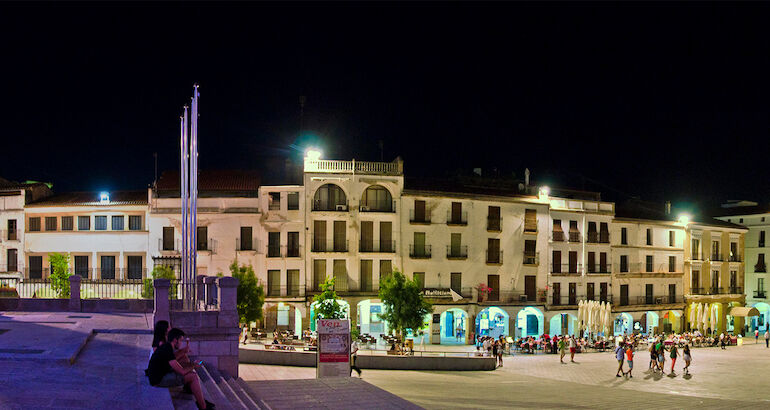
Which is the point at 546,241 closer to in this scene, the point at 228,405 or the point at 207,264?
the point at 207,264

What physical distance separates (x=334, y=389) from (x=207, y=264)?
2677 centimetres

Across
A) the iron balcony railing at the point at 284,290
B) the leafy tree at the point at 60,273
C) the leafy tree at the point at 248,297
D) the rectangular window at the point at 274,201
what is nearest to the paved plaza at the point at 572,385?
the leafy tree at the point at 248,297

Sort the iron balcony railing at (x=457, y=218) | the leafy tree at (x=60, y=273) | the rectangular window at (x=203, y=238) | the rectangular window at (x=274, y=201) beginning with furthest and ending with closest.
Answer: the iron balcony railing at (x=457, y=218), the rectangular window at (x=274, y=201), the rectangular window at (x=203, y=238), the leafy tree at (x=60, y=273)

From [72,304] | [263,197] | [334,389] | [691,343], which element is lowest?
[691,343]

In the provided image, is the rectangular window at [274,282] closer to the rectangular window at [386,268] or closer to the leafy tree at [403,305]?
the rectangular window at [386,268]

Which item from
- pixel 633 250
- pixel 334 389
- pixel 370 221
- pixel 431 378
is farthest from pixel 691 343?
pixel 334 389

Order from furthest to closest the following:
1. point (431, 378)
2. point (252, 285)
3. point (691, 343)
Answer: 1. point (691, 343)
2. point (252, 285)
3. point (431, 378)

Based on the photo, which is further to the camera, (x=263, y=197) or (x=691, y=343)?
(x=691, y=343)

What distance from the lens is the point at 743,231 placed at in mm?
65875

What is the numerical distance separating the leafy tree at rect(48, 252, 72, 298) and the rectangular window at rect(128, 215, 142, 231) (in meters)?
3.90

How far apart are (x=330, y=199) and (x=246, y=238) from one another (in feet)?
18.0

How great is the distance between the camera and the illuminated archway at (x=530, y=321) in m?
49.9

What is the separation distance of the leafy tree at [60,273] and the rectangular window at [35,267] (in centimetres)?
118

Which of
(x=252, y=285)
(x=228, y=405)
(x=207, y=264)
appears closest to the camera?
(x=228, y=405)
